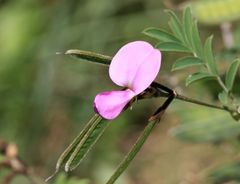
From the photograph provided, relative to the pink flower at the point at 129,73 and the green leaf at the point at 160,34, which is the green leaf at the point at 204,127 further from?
the pink flower at the point at 129,73

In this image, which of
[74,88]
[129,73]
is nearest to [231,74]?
[129,73]

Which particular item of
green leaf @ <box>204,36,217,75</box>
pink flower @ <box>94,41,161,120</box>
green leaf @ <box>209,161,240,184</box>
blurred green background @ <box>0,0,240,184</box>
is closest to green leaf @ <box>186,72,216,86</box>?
green leaf @ <box>204,36,217,75</box>

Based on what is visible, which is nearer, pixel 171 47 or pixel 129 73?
pixel 129 73

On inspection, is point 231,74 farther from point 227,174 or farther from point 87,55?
point 227,174

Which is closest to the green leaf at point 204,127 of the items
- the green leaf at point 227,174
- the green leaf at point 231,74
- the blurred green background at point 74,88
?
the green leaf at point 227,174

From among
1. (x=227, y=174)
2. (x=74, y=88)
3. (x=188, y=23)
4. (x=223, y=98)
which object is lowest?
(x=74, y=88)

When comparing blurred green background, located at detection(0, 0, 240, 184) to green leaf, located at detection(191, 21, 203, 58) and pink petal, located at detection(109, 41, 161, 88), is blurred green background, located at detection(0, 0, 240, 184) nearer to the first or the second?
green leaf, located at detection(191, 21, 203, 58)
